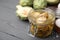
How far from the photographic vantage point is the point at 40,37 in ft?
2.33

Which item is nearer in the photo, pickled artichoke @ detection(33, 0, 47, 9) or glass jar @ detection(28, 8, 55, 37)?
glass jar @ detection(28, 8, 55, 37)

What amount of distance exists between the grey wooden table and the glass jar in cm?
3

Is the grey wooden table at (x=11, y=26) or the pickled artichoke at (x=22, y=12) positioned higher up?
the pickled artichoke at (x=22, y=12)

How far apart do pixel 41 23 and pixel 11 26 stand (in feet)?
0.56

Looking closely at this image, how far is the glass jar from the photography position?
26.3 inches

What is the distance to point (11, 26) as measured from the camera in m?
0.77

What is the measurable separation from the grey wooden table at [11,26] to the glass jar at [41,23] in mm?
32

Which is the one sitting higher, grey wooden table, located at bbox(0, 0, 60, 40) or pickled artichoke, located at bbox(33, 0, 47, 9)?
pickled artichoke, located at bbox(33, 0, 47, 9)

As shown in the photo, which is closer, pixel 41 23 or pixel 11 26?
pixel 41 23

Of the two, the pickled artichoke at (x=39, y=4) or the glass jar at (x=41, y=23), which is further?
the pickled artichoke at (x=39, y=4)

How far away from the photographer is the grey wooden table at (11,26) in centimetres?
71

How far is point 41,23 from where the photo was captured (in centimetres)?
67

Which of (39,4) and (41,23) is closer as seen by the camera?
(41,23)

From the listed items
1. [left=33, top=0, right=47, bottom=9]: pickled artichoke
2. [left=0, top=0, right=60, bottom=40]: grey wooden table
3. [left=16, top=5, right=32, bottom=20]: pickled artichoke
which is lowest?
[left=0, top=0, right=60, bottom=40]: grey wooden table
